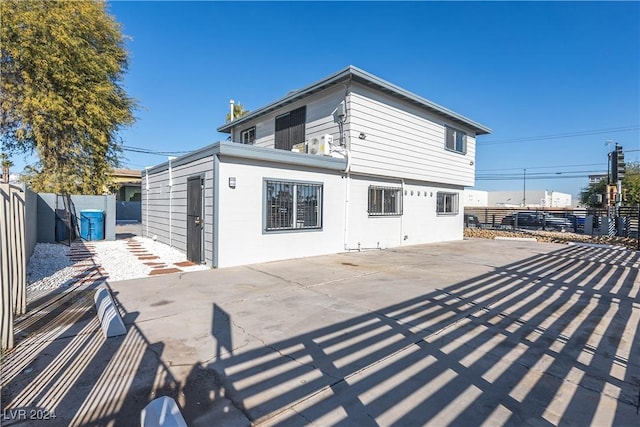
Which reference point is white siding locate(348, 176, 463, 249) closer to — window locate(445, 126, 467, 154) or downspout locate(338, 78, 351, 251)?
downspout locate(338, 78, 351, 251)

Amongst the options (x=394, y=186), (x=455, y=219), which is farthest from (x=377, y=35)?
(x=455, y=219)

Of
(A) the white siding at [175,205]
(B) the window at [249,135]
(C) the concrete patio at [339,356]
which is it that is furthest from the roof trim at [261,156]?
(B) the window at [249,135]

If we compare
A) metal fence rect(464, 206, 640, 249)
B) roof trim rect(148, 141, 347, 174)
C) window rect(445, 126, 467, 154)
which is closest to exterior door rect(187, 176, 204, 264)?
roof trim rect(148, 141, 347, 174)

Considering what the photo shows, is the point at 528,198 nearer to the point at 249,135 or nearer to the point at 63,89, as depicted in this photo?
the point at 249,135

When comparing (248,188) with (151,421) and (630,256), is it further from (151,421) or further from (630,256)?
(630,256)

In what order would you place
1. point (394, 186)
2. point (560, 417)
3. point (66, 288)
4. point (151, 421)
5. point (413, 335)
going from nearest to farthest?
1. point (151, 421)
2. point (560, 417)
3. point (413, 335)
4. point (66, 288)
5. point (394, 186)

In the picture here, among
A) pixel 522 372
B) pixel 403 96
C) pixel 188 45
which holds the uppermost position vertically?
pixel 188 45

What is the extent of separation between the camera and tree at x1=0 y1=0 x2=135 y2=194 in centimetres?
1053

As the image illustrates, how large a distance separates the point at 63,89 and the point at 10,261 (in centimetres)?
1140

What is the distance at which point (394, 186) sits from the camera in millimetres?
10945

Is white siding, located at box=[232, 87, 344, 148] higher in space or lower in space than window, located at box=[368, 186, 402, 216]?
higher

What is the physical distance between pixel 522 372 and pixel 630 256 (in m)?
10.3

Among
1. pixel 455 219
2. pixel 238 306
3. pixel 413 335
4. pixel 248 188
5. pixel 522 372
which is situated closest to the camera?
pixel 522 372

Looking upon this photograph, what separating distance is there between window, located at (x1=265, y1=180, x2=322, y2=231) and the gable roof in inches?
121
